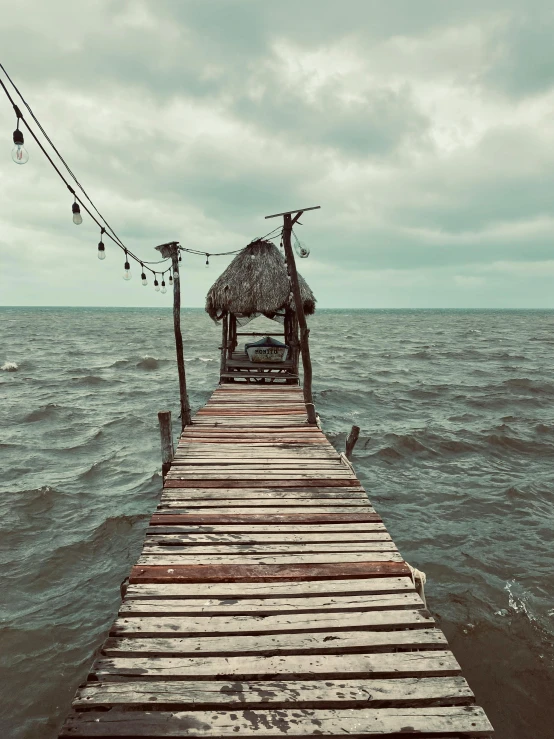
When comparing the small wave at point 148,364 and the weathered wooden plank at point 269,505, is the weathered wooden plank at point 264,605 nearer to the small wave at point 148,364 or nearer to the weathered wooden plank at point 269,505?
the weathered wooden plank at point 269,505

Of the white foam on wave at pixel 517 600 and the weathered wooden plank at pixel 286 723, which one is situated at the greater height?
the weathered wooden plank at pixel 286 723

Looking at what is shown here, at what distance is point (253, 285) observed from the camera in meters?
13.1

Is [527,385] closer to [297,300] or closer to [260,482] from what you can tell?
[297,300]

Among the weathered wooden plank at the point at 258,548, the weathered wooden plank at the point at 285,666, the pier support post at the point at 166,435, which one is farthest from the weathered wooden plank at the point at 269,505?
the pier support post at the point at 166,435

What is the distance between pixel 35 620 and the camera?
5691 millimetres

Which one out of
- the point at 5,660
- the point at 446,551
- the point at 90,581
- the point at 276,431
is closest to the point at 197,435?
the point at 276,431

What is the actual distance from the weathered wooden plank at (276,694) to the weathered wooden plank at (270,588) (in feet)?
2.79

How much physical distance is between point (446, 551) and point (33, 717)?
6.09 metres

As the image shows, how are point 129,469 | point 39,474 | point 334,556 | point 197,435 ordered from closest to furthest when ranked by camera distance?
point 334,556 < point 197,435 < point 39,474 < point 129,469

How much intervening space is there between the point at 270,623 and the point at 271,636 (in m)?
0.13

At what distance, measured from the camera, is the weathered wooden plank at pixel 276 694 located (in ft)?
9.02

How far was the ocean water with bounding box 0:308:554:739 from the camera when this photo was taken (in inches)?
195

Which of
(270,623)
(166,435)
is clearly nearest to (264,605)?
(270,623)

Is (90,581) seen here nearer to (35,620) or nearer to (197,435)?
(35,620)
